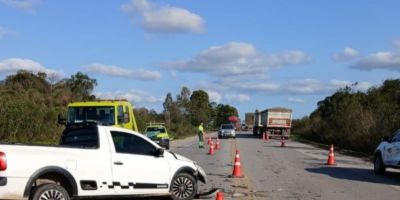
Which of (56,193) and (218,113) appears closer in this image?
(56,193)

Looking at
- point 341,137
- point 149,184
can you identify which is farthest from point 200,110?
point 149,184

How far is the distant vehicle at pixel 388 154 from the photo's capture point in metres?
19.9

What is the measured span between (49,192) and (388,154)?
1357cm

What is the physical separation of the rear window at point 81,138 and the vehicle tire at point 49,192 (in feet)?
3.67

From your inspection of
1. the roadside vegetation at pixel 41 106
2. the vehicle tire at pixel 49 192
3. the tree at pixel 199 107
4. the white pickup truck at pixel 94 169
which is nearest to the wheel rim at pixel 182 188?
the white pickup truck at pixel 94 169

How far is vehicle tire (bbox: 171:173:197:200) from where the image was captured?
1263 cm

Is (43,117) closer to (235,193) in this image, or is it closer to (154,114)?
(235,193)

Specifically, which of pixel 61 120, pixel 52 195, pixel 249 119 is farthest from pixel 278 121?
pixel 249 119

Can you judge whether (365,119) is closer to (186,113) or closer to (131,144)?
(131,144)

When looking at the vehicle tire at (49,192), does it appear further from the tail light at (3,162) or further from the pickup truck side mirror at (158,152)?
the pickup truck side mirror at (158,152)

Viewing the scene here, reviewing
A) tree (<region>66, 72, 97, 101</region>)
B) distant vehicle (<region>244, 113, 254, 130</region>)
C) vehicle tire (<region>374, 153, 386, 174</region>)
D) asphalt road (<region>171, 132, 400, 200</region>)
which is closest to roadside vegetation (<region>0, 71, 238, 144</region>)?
tree (<region>66, 72, 97, 101</region>)

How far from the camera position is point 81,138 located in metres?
11.9

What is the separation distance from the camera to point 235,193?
14.5m

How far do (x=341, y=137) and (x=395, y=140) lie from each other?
29.6m
